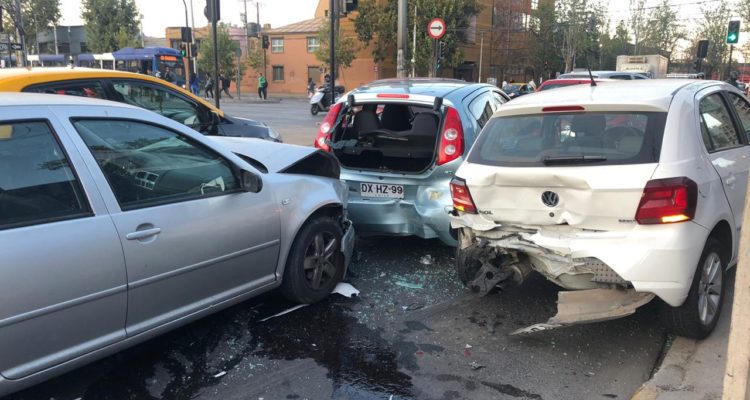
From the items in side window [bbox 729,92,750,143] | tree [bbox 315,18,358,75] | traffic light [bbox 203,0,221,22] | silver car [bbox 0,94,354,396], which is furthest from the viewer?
tree [bbox 315,18,358,75]

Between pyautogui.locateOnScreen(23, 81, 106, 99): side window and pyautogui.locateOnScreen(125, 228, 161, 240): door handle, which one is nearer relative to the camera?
pyautogui.locateOnScreen(125, 228, 161, 240): door handle

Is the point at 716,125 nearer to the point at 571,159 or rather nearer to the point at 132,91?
the point at 571,159

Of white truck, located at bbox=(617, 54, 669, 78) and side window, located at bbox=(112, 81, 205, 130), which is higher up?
white truck, located at bbox=(617, 54, 669, 78)

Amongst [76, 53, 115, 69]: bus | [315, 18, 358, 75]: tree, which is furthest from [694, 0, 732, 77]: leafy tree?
[76, 53, 115, 69]: bus

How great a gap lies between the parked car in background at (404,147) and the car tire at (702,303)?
1909 millimetres

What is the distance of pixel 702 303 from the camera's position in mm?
3576

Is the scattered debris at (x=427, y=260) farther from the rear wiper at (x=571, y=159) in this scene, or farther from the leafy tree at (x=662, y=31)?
the leafy tree at (x=662, y=31)

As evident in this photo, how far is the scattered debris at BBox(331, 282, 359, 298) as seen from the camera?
182 inches

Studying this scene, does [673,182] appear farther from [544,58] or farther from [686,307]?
[544,58]

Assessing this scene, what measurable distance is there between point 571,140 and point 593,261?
82cm

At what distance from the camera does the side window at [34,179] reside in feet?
8.64

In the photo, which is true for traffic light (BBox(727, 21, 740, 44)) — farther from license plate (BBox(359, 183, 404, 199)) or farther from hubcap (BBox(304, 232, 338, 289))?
hubcap (BBox(304, 232, 338, 289))

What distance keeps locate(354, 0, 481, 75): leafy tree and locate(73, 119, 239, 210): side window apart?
34.9 m

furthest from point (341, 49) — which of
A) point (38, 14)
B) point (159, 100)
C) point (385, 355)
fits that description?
point (385, 355)
